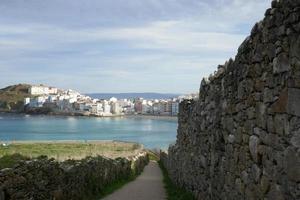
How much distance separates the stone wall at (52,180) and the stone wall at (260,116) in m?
3.58

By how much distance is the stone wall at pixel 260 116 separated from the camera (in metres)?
5.18

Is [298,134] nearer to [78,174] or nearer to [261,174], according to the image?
[261,174]

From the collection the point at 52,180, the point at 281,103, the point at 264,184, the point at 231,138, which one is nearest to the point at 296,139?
the point at 281,103

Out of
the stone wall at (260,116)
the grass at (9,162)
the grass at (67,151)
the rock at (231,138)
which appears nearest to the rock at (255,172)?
the stone wall at (260,116)

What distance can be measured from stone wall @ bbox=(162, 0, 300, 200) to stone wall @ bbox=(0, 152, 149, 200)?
11.7 ft

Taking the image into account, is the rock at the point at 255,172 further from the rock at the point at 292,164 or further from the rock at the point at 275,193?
the rock at the point at 292,164

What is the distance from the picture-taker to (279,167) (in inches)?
219

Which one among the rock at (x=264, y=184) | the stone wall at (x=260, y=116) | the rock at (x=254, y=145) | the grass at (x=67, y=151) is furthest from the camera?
the grass at (x=67, y=151)

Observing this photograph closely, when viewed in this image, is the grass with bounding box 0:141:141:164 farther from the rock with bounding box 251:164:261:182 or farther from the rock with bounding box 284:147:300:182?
the rock with bounding box 284:147:300:182

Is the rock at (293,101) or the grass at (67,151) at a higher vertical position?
the rock at (293,101)

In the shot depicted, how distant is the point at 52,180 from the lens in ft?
38.5

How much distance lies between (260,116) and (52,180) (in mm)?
6647

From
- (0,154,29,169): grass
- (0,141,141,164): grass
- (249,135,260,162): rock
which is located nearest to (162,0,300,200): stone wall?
(249,135,260,162): rock

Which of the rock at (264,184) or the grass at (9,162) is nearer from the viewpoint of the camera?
the rock at (264,184)
